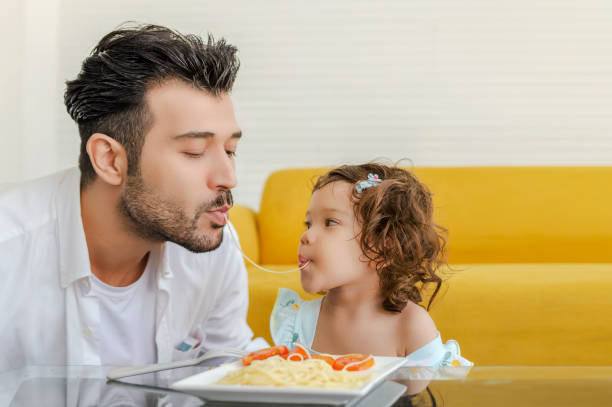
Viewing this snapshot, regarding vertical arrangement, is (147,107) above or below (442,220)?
above

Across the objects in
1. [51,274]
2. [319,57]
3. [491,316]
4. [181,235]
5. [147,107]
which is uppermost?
[319,57]

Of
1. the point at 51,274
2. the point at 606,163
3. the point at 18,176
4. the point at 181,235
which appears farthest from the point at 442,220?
the point at 18,176

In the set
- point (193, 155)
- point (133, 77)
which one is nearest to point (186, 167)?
point (193, 155)

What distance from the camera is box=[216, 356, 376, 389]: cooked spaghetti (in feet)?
2.57

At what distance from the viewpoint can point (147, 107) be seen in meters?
1.51

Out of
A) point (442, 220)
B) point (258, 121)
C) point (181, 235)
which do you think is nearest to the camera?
point (181, 235)

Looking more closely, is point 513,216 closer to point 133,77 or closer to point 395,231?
point 395,231

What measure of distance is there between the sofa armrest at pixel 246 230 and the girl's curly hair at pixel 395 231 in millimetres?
941

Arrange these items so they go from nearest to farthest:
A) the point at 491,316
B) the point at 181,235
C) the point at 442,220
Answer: the point at 181,235 → the point at 491,316 → the point at 442,220

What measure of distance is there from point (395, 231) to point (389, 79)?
1.93 m

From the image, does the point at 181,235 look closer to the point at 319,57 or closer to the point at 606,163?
the point at 319,57

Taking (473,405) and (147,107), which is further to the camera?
(147,107)

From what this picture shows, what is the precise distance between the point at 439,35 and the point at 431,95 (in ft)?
1.01

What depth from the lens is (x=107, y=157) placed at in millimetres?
1555
